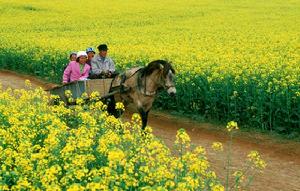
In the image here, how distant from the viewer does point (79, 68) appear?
14.1 m

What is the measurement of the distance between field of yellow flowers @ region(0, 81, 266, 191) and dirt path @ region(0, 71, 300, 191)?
3750 millimetres

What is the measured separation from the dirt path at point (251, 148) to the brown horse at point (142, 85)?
1419 mm

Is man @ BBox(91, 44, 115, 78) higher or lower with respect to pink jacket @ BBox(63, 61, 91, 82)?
higher

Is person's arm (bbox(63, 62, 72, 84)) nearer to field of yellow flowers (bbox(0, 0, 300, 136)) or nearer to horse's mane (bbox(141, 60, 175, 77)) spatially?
horse's mane (bbox(141, 60, 175, 77))

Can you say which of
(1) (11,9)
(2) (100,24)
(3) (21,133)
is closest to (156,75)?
(3) (21,133)

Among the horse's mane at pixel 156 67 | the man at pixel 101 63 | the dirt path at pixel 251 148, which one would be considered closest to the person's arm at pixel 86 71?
the man at pixel 101 63

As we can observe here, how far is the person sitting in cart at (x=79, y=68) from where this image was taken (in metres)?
14.0

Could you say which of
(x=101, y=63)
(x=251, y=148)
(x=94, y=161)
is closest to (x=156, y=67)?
(x=101, y=63)

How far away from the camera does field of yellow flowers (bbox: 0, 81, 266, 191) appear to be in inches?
224

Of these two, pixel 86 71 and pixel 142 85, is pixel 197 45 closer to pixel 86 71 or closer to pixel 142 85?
pixel 86 71

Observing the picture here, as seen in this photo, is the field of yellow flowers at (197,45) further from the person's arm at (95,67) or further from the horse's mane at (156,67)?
the person's arm at (95,67)

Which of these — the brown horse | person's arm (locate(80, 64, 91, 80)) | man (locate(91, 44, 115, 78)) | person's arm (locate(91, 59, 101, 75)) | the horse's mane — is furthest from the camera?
person's arm (locate(80, 64, 91, 80))

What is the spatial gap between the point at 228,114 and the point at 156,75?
12.0 ft

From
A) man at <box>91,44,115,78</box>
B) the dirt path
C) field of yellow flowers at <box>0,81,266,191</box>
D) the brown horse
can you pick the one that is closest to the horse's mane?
the brown horse
